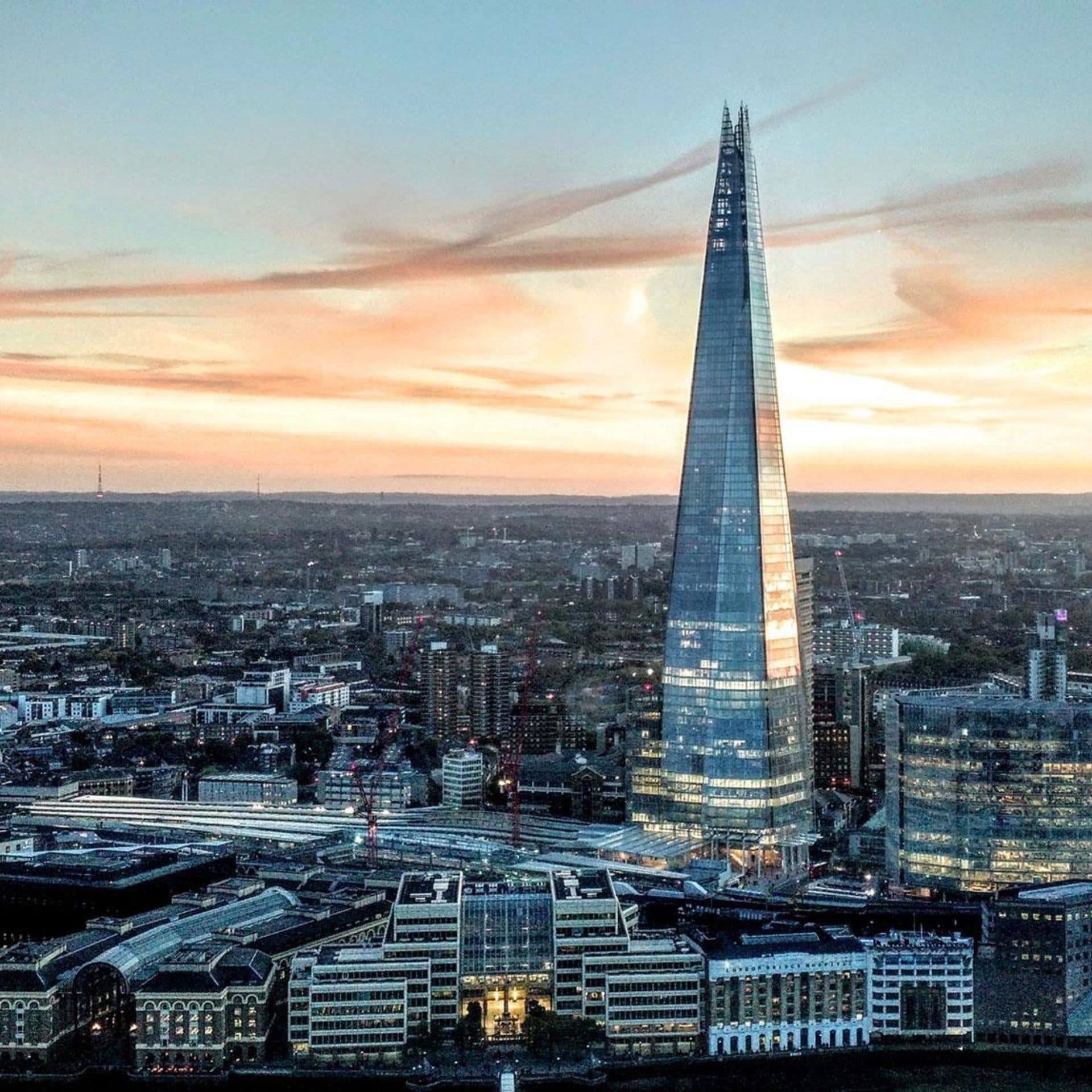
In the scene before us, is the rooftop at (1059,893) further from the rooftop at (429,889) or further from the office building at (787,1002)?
the rooftop at (429,889)

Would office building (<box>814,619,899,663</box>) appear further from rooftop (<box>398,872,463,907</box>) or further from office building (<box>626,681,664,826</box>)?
rooftop (<box>398,872,463,907</box>)

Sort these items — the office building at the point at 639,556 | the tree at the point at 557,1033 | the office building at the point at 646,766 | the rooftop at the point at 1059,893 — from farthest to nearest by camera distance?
1. the office building at the point at 639,556
2. the office building at the point at 646,766
3. the rooftop at the point at 1059,893
4. the tree at the point at 557,1033

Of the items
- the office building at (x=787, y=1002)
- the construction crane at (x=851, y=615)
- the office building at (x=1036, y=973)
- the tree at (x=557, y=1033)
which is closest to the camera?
the tree at (x=557, y=1033)

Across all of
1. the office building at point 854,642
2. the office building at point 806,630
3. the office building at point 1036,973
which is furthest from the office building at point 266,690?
the office building at point 1036,973

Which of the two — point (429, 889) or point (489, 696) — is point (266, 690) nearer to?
point (489, 696)

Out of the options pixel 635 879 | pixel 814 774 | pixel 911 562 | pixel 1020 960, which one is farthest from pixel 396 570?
pixel 1020 960

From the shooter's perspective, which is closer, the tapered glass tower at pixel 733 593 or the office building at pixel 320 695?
the tapered glass tower at pixel 733 593

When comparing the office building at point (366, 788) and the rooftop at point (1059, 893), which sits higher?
the rooftop at point (1059, 893)
